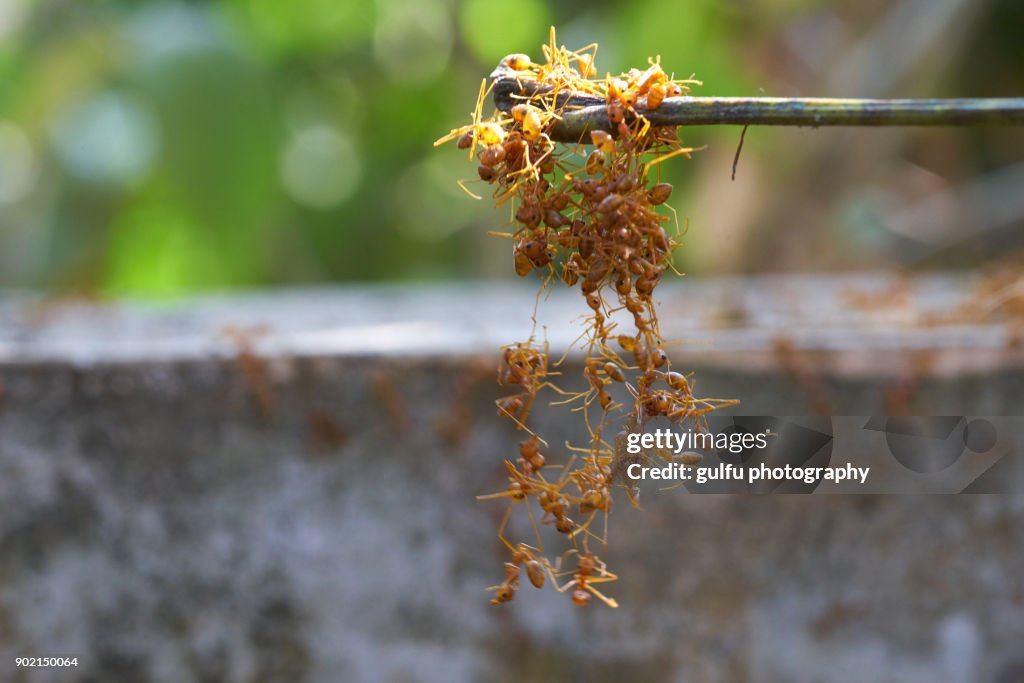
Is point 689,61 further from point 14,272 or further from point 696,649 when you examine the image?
point 14,272

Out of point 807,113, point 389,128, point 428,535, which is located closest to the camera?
point 807,113

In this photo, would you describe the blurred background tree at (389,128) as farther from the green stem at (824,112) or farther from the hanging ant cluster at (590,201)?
the green stem at (824,112)

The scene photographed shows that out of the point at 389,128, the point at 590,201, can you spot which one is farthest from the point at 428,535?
the point at 389,128

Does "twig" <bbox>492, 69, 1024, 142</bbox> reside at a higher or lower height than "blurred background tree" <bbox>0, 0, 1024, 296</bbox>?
lower

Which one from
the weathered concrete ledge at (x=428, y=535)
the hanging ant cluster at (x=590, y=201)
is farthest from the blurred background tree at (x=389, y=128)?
the hanging ant cluster at (x=590, y=201)

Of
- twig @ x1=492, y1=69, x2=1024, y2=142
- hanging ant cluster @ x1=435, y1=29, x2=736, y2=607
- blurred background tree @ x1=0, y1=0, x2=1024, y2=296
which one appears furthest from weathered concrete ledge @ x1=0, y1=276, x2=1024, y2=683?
blurred background tree @ x1=0, y1=0, x2=1024, y2=296

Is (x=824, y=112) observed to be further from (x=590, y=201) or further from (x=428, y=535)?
(x=428, y=535)

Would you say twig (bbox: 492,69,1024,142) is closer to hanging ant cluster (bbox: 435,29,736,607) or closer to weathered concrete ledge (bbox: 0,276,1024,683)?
hanging ant cluster (bbox: 435,29,736,607)
